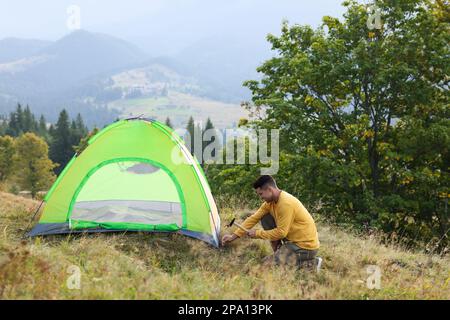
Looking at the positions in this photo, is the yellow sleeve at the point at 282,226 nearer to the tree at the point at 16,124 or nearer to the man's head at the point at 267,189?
the man's head at the point at 267,189

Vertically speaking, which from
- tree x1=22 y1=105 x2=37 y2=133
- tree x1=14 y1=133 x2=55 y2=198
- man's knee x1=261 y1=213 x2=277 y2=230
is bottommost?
tree x1=14 y1=133 x2=55 y2=198

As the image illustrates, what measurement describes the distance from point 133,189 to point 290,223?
354cm

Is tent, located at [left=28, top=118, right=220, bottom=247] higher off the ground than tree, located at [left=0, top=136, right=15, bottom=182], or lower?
higher

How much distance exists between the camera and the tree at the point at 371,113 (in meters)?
16.8

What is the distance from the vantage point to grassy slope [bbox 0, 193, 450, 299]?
5.15m

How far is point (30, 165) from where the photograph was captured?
2438 inches

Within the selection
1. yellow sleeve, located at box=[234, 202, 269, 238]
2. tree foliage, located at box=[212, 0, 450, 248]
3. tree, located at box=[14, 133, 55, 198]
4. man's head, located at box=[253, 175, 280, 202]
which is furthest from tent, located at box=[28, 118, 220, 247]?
tree, located at box=[14, 133, 55, 198]

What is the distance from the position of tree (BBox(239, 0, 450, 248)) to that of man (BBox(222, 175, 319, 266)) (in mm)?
9119

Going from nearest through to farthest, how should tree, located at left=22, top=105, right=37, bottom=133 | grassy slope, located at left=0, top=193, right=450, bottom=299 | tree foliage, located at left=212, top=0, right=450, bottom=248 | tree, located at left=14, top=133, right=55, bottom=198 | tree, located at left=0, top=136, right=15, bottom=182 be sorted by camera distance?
grassy slope, located at left=0, top=193, right=450, bottom=299 < tree foliage, located at left=212, top=0, right=450, bottom=248 < tree, located at left=14, top=133, right=55, bottom=198 < tree, located at left=0, top=136, right=15, bottom=182 < tree, located at left=22, top=105, right=37, bottom=133

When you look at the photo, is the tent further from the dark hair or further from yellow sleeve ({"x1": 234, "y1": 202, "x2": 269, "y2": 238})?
the dark hair
